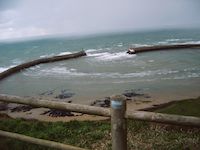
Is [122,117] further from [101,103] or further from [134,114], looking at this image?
[101,103]

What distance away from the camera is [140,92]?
1614 cm

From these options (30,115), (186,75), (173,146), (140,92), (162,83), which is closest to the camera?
(173,146)

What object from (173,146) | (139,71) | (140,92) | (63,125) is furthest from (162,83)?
(173,146)

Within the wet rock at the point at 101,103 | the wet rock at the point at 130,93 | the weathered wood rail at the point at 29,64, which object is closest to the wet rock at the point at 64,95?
the wet rock at the point at 101,103

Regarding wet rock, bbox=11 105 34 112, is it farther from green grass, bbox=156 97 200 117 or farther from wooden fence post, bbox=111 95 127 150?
wooden fence post, bbox=111 95 127 150

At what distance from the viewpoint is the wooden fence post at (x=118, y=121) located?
7.41ft

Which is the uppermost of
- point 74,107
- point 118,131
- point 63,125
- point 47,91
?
point 74,107

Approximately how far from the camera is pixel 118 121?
2311 millimetres

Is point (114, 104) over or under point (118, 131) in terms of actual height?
over

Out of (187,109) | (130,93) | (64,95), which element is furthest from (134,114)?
(64,95)

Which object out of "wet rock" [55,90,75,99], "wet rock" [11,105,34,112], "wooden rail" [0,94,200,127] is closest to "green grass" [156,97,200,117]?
"wooden rail" [0,94,200,127]

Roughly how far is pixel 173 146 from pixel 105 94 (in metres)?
10.6

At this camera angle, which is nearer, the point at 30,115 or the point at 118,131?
the point at 118,131

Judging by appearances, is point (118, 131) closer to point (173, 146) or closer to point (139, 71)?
point (173, 146)
